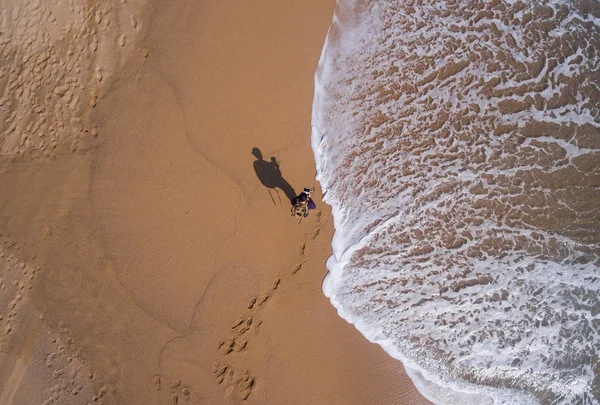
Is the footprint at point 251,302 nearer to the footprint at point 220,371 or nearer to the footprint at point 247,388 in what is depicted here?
the footprint at point 220,371

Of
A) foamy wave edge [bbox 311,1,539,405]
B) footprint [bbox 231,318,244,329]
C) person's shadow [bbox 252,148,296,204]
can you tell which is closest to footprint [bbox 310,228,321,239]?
foamy wave edge [bbox 311,1,539,405]

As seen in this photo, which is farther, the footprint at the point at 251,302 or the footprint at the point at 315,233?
the footprint at the point at 315,233

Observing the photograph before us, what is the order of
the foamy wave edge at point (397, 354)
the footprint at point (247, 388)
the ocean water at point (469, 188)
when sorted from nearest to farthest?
the footprint at point (247, 388), the foamy wave edge at point (397, 354), the ocean water at point (469, 188)

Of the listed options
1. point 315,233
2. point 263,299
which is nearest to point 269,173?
point 315,233

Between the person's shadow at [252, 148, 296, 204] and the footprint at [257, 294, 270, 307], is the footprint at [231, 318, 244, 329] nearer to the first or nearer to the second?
the footprint at [257, 294, 270, 307]

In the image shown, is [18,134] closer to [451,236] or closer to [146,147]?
[146,147]

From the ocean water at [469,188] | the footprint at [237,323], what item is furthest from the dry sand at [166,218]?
Result: the ocean water at [469,188]
